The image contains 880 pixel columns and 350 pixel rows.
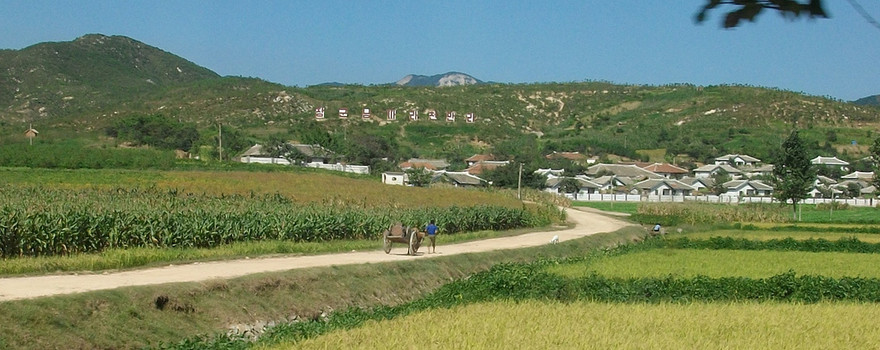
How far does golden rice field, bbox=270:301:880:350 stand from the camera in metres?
11.7

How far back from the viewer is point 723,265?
26.8 metres

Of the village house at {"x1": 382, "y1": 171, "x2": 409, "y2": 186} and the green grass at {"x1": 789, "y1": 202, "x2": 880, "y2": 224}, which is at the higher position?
the village house at {"x1": 382, "y1": 171, "x2": 409, "y2": 186}

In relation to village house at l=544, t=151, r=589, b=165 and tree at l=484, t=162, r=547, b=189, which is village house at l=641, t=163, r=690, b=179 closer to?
village house at l=544, t=151, r=589, b=165

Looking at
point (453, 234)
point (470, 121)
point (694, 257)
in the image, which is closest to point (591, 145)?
point (470, 121)

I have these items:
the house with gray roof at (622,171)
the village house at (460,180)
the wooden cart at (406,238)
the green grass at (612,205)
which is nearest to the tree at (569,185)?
the green grass at (612,205)

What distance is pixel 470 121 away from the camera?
16412 centimetres

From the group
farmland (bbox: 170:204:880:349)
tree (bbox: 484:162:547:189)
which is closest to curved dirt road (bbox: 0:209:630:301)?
farmland (bbox: 170:204:880:349)

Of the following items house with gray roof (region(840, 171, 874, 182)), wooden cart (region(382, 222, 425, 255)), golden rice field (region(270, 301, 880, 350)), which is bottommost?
house with gray roof (region(840, 171, 874, 182))

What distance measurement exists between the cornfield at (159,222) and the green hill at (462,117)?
71040 millimetres

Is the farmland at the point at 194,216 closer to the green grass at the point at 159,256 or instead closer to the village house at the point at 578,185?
the green grass at the point at 159,256

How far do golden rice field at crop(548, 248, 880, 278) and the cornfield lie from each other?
10292 millimetres

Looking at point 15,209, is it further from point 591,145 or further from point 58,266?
point 591,145

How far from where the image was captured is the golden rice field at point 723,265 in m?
23.6

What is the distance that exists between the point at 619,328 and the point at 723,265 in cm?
1437
